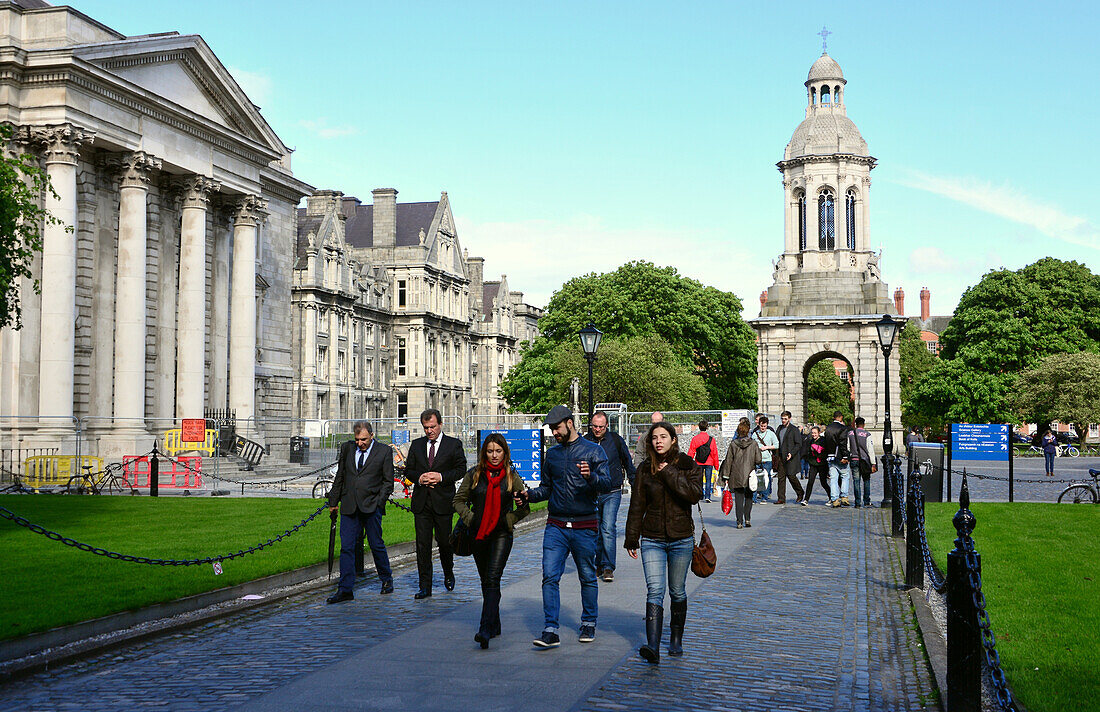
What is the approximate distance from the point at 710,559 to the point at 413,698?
2760mm

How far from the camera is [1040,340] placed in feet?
226

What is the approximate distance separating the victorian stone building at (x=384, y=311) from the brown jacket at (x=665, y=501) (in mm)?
66477

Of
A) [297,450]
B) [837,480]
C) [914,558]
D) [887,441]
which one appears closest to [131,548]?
[914,558]

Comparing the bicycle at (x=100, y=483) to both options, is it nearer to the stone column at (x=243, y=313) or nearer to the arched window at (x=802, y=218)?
the stone column at (x=243, y=313)

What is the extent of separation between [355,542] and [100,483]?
1890 centimetres

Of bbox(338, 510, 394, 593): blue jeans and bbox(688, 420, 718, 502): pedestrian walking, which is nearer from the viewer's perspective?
bbox(338, 510, 394, 593): blue jeans

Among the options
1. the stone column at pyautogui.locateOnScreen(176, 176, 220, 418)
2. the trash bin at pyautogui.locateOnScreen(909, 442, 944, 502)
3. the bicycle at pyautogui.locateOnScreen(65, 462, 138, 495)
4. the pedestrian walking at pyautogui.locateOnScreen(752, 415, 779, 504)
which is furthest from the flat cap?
the stone column at pyautogui.locateOnScreen(176, 176, 220, 418)

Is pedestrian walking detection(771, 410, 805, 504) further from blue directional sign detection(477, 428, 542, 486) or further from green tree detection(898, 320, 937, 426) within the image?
green tree detection(898, 320, 937, 426)

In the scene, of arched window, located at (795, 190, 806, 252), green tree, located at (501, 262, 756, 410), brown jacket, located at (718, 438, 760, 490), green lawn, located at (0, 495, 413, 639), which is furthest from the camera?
green tree, located at (501, 262, 756, 410)

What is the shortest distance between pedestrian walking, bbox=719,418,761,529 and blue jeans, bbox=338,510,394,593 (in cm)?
861

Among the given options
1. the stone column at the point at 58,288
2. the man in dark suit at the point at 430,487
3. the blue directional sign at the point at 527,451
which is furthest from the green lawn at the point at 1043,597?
the stone column at the point at 58,288

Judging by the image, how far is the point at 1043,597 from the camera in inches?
454

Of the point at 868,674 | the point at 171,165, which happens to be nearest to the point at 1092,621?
the point at 868,674

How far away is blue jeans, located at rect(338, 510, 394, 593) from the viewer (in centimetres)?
1186
